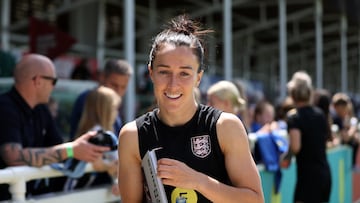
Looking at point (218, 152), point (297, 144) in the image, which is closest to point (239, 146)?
point (218, 152)

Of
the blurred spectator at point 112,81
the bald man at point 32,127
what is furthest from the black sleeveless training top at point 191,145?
the blurred spectator at point 112,81

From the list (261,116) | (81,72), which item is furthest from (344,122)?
(81,72)

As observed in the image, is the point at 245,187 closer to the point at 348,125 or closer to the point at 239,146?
the point at 239,146

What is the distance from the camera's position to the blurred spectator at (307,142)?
491cm

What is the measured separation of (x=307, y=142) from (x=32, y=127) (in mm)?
2662

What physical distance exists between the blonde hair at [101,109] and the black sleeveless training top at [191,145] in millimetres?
1530

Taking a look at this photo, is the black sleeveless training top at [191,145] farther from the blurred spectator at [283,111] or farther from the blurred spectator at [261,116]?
the blurred spectator at [261,116]

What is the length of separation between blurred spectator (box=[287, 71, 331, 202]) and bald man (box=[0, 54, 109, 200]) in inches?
90.8

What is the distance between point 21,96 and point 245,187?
171 cm

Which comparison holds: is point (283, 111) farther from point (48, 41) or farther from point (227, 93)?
point (48, 41)

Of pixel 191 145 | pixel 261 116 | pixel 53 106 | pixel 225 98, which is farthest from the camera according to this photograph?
pixel 53 106

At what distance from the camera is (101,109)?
11.8 feet

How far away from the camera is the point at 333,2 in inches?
455

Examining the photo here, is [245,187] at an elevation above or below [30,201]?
above
